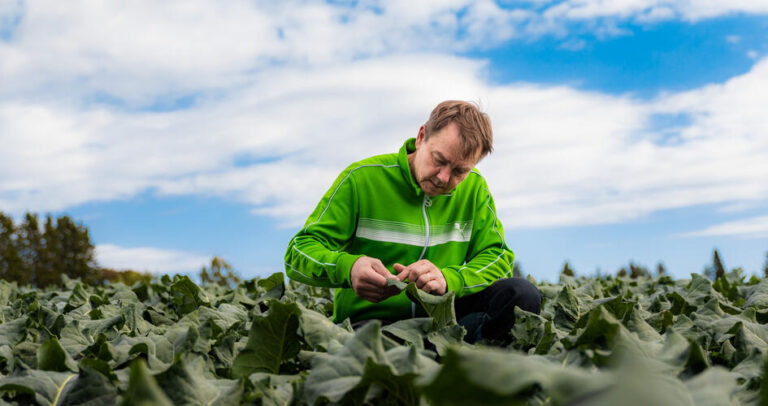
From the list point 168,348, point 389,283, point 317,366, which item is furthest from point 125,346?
point 389,283

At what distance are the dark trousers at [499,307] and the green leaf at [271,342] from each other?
5.45 feet

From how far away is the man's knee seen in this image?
11.1 ft

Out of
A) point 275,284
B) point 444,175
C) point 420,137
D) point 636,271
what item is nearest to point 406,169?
point 420,137

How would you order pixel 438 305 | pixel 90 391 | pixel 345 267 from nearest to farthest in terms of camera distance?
1. pixel 90 391
2. pixel 438 305
3. pixel 345 267

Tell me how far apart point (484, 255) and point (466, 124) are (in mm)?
930

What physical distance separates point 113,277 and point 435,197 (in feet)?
54.4

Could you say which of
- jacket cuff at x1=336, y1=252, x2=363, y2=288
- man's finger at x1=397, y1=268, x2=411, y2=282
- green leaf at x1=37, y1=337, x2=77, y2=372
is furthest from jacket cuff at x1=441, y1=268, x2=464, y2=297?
green leaf at x1=37, y1=337, x2=77, y2=372

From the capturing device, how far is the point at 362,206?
150 inches

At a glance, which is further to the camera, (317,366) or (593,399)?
(317,366)

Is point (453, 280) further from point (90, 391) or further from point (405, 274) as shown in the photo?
point (90, 391)

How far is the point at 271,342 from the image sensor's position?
208cm

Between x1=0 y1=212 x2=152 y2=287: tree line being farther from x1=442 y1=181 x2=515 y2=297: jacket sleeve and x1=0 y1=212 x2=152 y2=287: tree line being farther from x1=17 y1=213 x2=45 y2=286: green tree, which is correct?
x1=442 y1=181 x2=515 y2=297: jacket sleeve

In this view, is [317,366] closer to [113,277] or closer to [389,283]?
[389,283]

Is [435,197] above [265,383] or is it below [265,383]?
above
